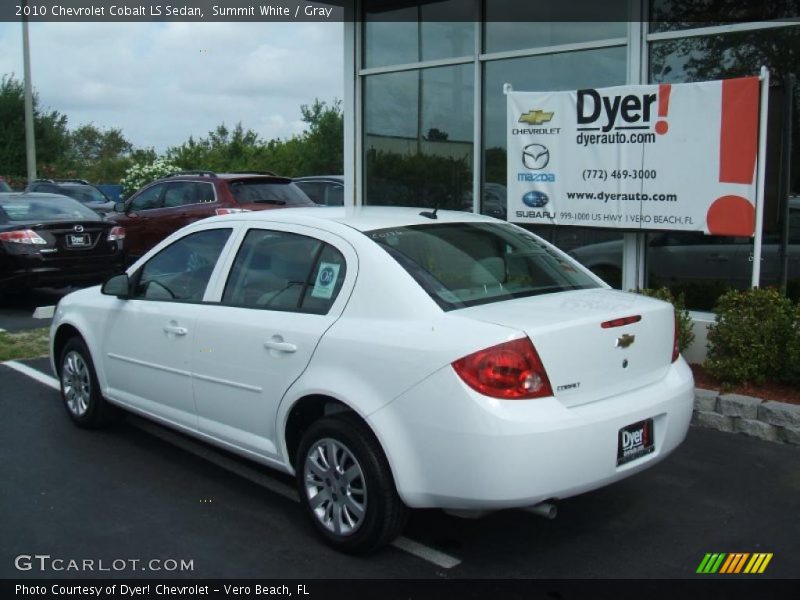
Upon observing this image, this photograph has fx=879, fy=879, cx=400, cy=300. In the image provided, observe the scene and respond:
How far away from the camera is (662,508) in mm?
4793

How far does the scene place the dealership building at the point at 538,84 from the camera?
23.9ft

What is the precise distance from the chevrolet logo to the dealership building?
0.54 meters

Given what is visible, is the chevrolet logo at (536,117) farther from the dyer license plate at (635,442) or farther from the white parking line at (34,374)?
the white parking line at (34,374)

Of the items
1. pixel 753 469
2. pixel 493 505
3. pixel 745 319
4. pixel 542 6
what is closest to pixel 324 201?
pixel 542 6

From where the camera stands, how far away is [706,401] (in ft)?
20.4

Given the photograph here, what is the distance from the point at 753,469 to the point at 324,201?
40.5 ft

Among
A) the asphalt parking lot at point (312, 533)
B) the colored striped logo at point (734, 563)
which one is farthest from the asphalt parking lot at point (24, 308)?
the colored striped logo at point (734, 563)

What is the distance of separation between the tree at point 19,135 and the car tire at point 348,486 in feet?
130

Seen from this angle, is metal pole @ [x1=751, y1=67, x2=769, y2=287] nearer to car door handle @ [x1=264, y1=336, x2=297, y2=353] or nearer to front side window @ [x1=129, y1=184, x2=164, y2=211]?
car door handle @ [x1=264, y1=336, x2=297, y2=353]

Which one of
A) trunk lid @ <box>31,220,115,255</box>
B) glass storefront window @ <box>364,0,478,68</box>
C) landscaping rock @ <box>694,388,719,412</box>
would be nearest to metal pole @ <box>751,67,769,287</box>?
landscaping rock @ <box>694,388,719,412</box>

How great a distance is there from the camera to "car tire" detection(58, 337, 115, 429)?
19.7 feet

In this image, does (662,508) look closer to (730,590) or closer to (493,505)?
(730,590)

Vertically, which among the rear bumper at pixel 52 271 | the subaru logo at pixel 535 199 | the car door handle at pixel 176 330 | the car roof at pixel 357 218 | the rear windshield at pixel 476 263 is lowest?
the rear bumper at pixel 52 271

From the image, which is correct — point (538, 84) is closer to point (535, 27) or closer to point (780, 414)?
point (535, 27)
